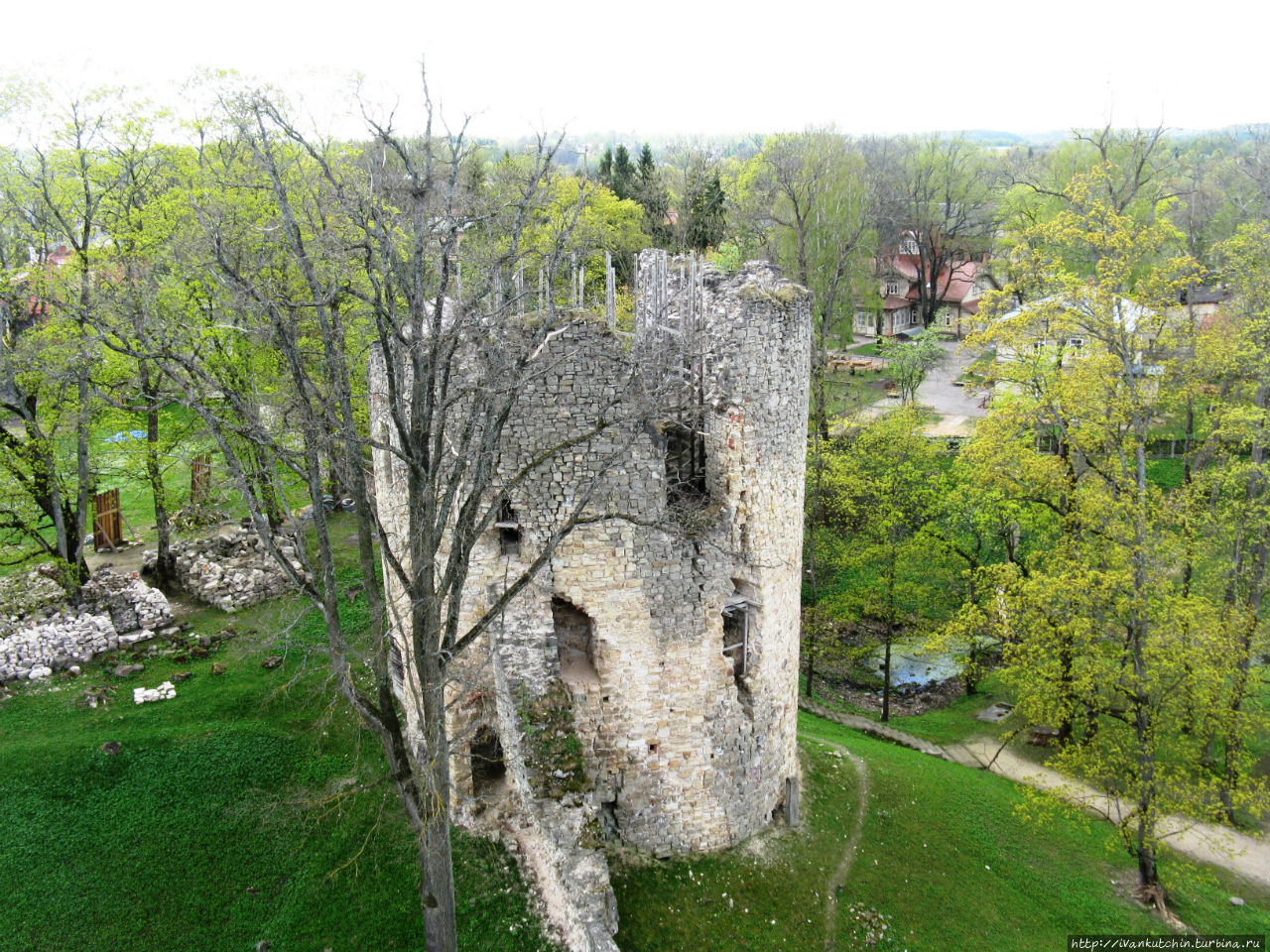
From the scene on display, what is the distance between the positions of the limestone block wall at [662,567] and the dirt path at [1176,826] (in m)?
6.80

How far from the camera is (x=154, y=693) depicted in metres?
15.1

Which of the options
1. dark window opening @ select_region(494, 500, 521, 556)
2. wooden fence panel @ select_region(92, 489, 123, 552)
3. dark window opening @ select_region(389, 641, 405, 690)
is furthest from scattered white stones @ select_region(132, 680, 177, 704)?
dark window opening @ select_region(494, 500, 521, 556)

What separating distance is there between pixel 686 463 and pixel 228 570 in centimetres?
1264

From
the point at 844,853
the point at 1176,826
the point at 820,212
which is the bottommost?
the point at 1176,826

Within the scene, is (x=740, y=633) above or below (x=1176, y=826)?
above

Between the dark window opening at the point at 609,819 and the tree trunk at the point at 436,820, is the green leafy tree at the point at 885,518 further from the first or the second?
the tree trunk at the point at 436,820

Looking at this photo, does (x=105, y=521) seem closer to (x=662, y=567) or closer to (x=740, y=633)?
(x=662, y=567)

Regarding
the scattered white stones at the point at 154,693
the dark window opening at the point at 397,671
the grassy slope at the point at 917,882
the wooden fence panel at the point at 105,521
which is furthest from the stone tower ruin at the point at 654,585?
the wooden fence panel at the point at 105,521

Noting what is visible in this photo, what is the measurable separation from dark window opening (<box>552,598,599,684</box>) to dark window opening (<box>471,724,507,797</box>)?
1621 mm

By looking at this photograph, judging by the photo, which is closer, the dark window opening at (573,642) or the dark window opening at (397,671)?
the dark window opening at (573,642)

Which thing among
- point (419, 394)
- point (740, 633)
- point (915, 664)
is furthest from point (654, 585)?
point (915, 664)

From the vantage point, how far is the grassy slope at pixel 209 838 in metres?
10.9

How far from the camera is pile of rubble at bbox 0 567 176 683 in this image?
51.3 feet

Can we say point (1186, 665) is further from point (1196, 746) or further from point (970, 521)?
point (970, 521)
